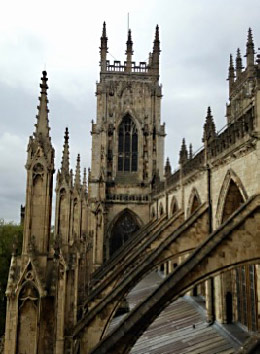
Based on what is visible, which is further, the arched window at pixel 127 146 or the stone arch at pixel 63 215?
the arched window at pixel 127 146

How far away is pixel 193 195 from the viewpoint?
51.1 feet

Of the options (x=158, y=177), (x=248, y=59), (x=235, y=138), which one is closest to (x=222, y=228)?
(x=235, y=138)

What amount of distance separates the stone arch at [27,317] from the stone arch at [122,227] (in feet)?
76.3

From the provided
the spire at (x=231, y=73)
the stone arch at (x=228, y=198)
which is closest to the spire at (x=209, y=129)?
the stone arch at (x=228, y=198)

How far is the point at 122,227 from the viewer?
3081 centimetres

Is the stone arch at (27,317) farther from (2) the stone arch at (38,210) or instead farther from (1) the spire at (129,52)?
(1) the spire at (129,52)

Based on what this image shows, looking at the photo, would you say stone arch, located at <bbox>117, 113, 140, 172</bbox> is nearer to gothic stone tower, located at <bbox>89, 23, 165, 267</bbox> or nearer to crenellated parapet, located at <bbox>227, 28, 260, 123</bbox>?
gothic stone tower, located at <bbox>89, 23, 165, 267</bbox>

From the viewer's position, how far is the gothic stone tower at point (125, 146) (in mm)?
30656

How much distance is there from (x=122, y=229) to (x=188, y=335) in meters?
19.8

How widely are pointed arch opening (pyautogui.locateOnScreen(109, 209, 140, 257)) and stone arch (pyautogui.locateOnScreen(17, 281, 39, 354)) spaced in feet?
76.9

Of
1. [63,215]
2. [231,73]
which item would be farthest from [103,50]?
[63,215]

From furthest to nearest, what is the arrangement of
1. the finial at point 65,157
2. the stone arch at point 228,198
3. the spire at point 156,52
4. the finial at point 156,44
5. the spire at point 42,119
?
the finial at point 156,44 < the spire at point 156,52 < the finial at point 65,157 < the stone arch at point 228,198 < the spire at point 42,119

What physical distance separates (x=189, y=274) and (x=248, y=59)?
2695cm

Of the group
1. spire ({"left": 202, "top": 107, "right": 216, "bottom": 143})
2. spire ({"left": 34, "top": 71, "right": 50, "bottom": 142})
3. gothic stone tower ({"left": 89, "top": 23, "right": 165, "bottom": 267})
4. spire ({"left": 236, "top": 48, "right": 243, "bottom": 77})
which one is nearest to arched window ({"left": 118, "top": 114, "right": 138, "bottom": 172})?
gothic stone tower ({"left": 89, "top": 23, "right": 165, "bottom": 267})
